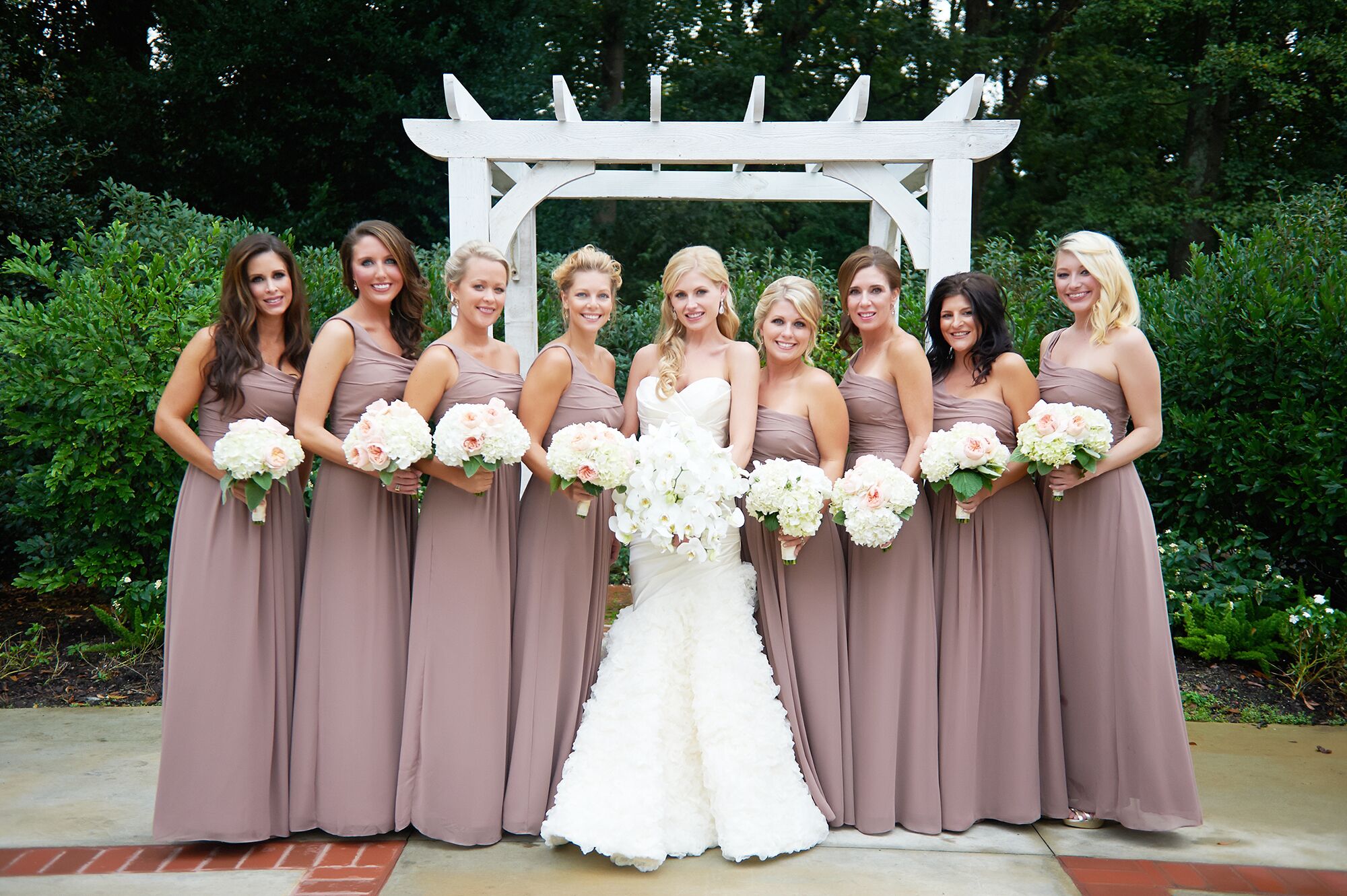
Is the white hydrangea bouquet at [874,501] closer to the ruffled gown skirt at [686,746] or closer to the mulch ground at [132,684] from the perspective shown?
the ruffled gown skirt at [686,746]

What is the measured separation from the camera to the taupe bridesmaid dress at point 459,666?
13.5 feet

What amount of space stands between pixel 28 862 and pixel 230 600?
1.25 metres

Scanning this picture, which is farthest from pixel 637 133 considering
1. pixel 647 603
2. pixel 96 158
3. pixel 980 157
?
pixel 96 158

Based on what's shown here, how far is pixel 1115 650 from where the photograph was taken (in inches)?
169

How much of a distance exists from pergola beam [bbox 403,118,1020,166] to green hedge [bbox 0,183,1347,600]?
1.99 meters

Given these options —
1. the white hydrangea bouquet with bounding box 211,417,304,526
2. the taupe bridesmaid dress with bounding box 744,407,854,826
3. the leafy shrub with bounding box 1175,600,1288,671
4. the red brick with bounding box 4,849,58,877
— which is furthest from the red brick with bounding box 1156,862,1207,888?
the red brick with bounding box 4,849,58,877

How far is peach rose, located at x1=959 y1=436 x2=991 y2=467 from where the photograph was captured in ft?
13.1

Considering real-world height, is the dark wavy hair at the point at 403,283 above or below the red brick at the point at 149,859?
above

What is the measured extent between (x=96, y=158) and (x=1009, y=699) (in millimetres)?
13151

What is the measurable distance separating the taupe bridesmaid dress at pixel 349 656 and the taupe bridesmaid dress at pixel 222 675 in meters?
0.09

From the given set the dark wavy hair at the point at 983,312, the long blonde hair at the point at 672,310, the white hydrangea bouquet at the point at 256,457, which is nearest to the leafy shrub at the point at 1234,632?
the dark wavy hair at the point at 983,312

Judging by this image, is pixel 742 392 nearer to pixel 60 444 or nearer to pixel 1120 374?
pixel 1120 374

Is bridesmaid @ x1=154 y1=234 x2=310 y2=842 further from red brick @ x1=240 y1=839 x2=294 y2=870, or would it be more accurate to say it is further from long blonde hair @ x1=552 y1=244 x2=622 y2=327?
long blonde hair @ x1=552 y1=244 x2=622 y2=327

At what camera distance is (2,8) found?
44.2ft
